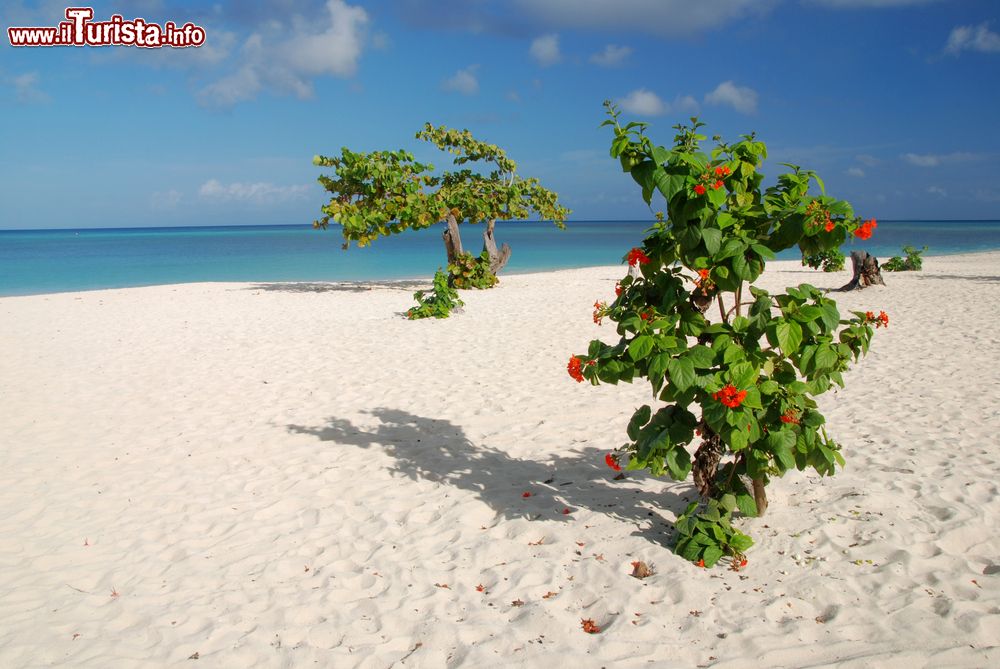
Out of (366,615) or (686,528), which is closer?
(366,615)

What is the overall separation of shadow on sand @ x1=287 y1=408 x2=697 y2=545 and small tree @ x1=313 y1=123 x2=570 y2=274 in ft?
34.7

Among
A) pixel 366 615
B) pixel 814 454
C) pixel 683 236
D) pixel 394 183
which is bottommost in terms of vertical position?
pixel 366 615

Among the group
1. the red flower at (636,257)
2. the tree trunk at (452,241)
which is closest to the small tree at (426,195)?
the tree trunk at (452,241)

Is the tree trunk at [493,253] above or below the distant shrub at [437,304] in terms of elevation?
above

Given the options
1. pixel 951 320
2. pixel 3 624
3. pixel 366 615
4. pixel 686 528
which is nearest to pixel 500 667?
pixel 366 615

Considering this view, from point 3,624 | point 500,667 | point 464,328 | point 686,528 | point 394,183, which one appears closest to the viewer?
point 500,667

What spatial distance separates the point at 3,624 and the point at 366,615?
1.98m

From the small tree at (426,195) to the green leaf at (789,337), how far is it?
46.1 ft

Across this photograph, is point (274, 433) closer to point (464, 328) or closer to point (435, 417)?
point (435, 417)

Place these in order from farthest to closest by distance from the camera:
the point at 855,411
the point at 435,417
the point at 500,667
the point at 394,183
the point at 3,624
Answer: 1. the point at 394,183
2. the point at 435,417
3. the point at 855,411
4. the point at 3,624
5. the point at 500,667

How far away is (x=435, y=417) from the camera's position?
23.4ft

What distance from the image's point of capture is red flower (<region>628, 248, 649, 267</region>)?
371cm

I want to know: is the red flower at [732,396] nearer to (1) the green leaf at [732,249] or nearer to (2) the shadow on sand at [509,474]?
(1) the green leaf at [732,249]

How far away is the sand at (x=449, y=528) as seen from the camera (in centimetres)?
333
